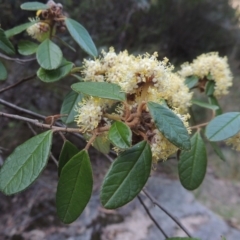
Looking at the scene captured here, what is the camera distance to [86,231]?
1727 mm

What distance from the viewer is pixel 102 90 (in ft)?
1.60

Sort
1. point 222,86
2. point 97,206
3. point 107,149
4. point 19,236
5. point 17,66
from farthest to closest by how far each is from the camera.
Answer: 1. point 17,66
2. point 97,206
3. point 19,236
4. point 222,86
5. point 107,149

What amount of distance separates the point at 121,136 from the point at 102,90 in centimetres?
9

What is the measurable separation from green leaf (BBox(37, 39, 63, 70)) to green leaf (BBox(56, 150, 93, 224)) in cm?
22

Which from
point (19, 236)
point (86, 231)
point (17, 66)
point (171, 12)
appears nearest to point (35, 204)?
point (19, 236)

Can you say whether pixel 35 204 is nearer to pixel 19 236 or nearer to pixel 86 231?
pixel 19 236

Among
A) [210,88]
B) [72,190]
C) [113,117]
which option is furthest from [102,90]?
[210,88]

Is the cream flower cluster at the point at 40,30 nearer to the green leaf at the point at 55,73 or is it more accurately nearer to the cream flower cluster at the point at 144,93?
the green leaf at the point at 55,73

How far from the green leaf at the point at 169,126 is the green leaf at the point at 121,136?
39 millimetres

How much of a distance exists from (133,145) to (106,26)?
2.26 meters

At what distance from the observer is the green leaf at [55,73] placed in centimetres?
62

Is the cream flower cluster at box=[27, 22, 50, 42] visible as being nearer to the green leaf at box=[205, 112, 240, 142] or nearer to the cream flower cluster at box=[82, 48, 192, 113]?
the cream flower cluster at box=[82, 48, 192, 113]

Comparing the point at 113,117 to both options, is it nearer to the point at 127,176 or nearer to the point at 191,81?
the point at 127,176

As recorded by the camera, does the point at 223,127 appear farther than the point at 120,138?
Yes
